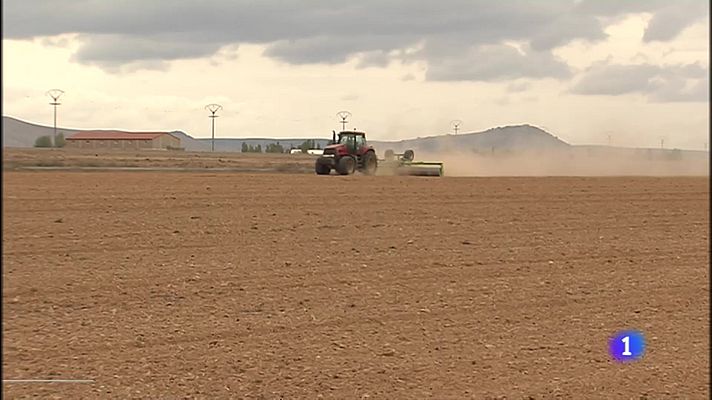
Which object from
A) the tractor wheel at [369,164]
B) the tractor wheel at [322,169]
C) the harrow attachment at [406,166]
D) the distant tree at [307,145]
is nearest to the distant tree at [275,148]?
the distant tree at [307,145]

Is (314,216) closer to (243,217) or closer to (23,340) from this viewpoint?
(243,217)

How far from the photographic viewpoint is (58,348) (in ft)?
31.2

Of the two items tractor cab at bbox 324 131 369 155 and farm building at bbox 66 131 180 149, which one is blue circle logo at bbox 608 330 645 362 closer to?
tractor cab at bbox 324 131 369 155

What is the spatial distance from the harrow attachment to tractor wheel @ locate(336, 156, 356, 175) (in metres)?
3.75

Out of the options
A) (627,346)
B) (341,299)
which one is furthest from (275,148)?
(627,346)

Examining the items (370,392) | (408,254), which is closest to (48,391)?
(370,392)

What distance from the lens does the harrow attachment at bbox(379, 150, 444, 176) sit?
129 feet

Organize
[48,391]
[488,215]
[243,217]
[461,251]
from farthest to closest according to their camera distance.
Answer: [488,215], [243,217], [461,251], [48,391]

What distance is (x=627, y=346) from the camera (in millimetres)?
10180

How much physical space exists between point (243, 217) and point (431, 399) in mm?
12634

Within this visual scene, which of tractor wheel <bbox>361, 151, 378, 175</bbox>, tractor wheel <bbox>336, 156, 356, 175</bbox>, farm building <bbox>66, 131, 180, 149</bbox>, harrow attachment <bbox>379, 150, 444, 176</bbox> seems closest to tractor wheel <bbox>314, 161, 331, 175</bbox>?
tractor wheel <bbox>336, 156, 356, 175</bbox>

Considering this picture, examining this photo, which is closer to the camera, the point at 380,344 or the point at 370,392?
the point at 370,392

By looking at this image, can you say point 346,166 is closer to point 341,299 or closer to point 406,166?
point 406,166

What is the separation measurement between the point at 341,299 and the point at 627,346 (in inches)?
150
